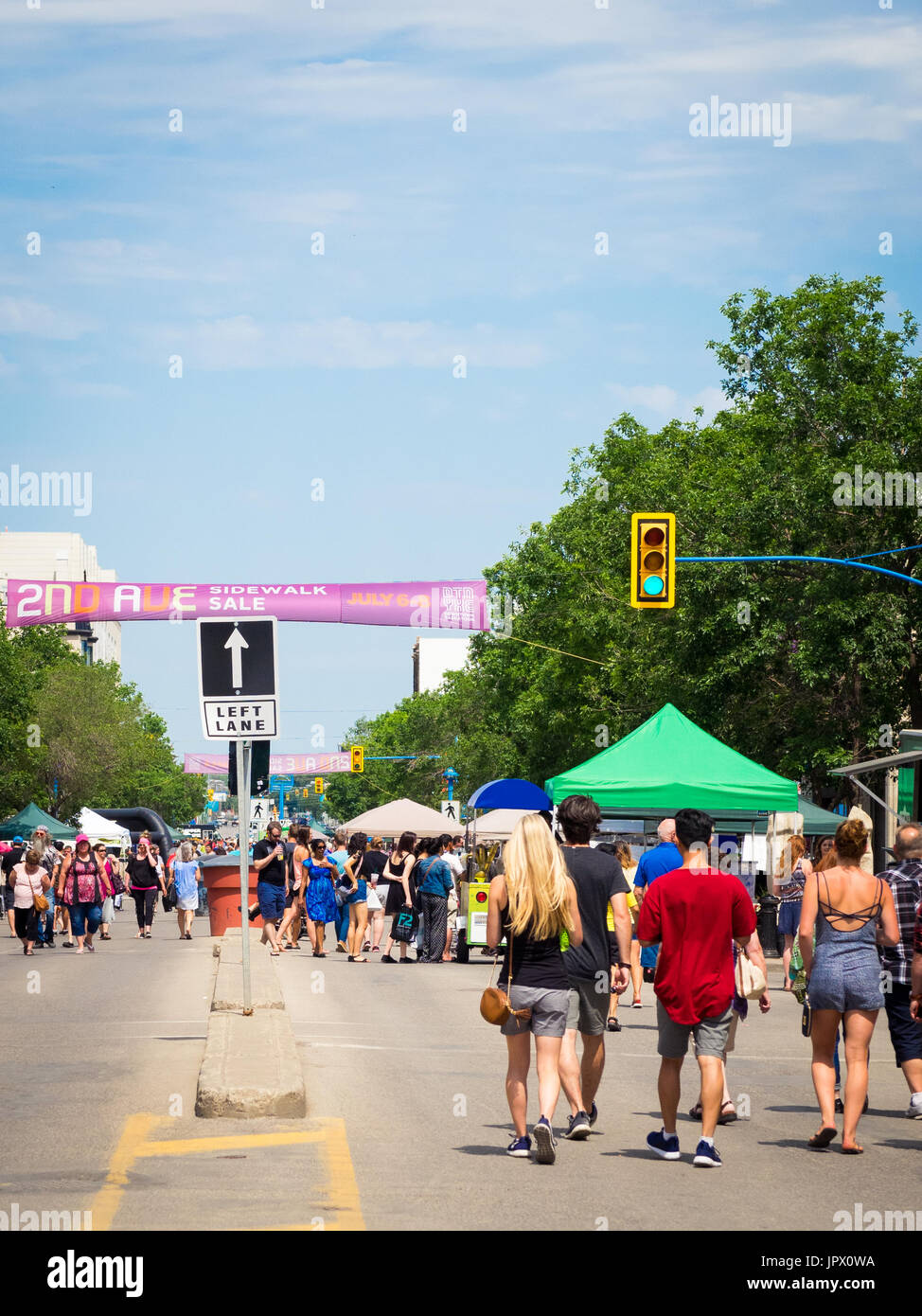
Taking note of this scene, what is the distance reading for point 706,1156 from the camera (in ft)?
26.9

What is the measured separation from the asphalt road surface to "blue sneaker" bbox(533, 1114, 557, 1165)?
9cm

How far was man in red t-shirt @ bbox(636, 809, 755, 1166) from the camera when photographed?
8.41 metres

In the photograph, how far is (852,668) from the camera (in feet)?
108

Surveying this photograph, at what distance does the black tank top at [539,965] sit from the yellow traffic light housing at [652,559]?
13071 millimetres

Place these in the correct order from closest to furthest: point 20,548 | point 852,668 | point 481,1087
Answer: point 481,1087, point 852,668, point 20,548

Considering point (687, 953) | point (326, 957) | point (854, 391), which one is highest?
point (854, 391)

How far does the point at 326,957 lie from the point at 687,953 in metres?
17.6

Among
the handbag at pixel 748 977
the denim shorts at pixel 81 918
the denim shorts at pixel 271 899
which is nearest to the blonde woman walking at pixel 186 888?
the denim shorts at pixel 81 918

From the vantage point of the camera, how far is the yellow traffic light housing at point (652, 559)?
70.0ft

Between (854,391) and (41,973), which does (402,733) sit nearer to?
(854,391)

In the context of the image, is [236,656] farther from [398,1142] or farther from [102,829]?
[102,829]

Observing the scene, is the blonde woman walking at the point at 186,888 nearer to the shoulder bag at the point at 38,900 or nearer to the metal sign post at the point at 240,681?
the shoulder bag at the point at 38,900

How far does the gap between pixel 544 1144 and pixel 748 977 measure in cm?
193

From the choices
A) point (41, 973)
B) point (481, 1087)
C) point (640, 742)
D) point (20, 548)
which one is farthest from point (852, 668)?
point (20, 548)
